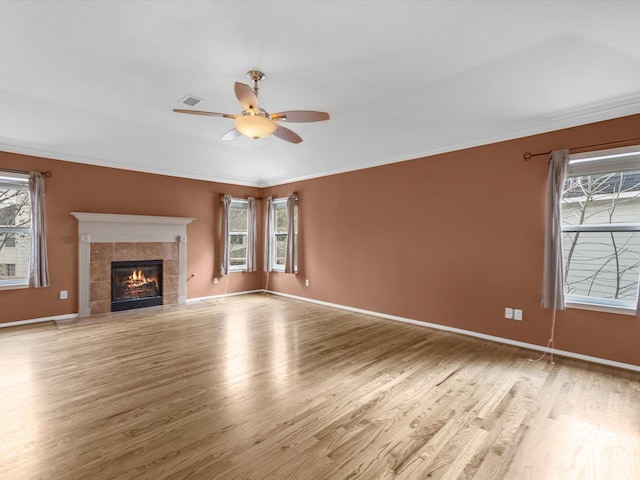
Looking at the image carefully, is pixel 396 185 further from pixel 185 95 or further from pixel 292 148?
pixel 185 95

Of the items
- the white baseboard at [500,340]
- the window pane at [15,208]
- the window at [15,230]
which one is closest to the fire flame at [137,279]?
the window at [15,230]

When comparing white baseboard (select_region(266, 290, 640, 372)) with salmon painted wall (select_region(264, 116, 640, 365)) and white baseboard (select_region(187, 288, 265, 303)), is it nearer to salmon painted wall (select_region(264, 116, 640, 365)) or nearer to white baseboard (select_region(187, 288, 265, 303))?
salmon painted wall (select_region(264, 116, 640, 365))

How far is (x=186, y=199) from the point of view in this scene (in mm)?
6262

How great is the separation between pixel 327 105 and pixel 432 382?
3214 mm

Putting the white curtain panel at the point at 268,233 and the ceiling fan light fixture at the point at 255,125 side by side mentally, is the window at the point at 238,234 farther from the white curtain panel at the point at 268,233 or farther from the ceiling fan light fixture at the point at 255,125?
the ceiling fan light fixture at the point at 255,125

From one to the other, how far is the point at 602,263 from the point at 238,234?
6143 mm

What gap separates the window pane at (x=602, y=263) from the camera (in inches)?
129

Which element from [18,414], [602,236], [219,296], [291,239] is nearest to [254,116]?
[18,414]

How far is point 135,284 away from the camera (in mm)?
5723

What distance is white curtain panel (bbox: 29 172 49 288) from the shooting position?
4.57 metres

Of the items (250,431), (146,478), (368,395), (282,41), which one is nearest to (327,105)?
(282,41)

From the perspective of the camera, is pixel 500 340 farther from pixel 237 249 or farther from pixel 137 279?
pixel 137 279

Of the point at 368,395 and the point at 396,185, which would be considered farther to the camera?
the point at 396,185

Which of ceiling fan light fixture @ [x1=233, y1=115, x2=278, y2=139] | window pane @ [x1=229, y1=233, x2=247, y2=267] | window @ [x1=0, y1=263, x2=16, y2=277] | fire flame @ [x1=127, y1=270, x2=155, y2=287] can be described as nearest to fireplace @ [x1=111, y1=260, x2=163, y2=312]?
fire flame @ [x1=127, y1=270, x2=155, y2=287]
